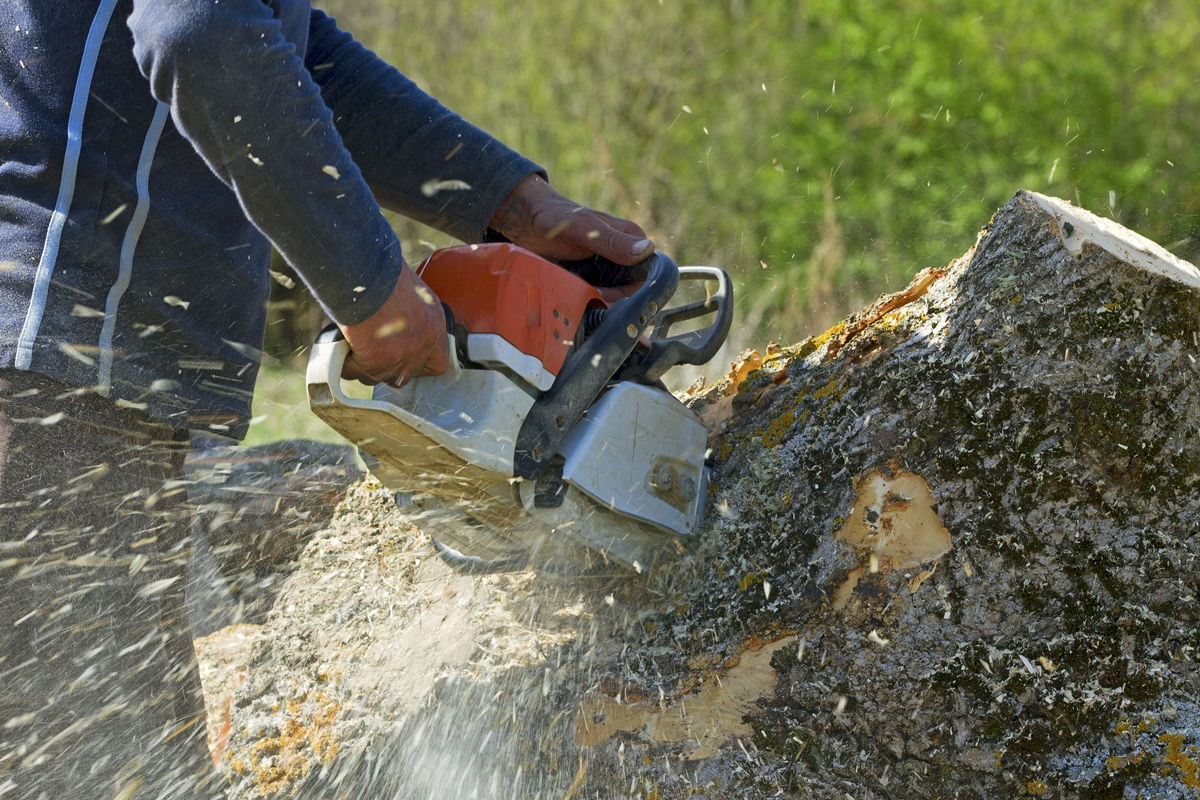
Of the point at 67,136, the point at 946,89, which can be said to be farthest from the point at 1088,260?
the point at 946,89

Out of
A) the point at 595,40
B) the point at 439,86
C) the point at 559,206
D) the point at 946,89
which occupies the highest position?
the point at 946,89

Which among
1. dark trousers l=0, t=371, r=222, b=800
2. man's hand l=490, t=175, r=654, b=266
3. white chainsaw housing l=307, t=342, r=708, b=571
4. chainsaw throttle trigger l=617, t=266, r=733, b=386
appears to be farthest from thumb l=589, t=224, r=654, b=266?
dark trousers l=0, t=371, r=222, b=800

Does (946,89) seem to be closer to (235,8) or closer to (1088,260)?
(1088,260)

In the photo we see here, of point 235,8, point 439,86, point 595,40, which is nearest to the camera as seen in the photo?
point 235,8

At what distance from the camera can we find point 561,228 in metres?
1.95

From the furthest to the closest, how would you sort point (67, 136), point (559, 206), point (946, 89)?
point (946, 89), point (559, 206), point (67, 136)

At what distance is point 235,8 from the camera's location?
45.5 inches

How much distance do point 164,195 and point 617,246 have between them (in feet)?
3.04

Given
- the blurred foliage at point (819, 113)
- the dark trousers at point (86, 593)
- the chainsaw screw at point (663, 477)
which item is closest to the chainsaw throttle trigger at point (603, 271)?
the chainsaw screw at point (663, 477)

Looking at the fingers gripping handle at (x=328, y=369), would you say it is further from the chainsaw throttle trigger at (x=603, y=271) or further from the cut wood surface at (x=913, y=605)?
the cut wood surface at (x=913, y=605)

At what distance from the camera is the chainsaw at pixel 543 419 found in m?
1.61

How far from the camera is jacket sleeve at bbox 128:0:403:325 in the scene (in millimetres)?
1127

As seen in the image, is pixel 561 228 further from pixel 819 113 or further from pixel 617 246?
pixel 819 113

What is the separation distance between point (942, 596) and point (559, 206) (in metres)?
1.14
